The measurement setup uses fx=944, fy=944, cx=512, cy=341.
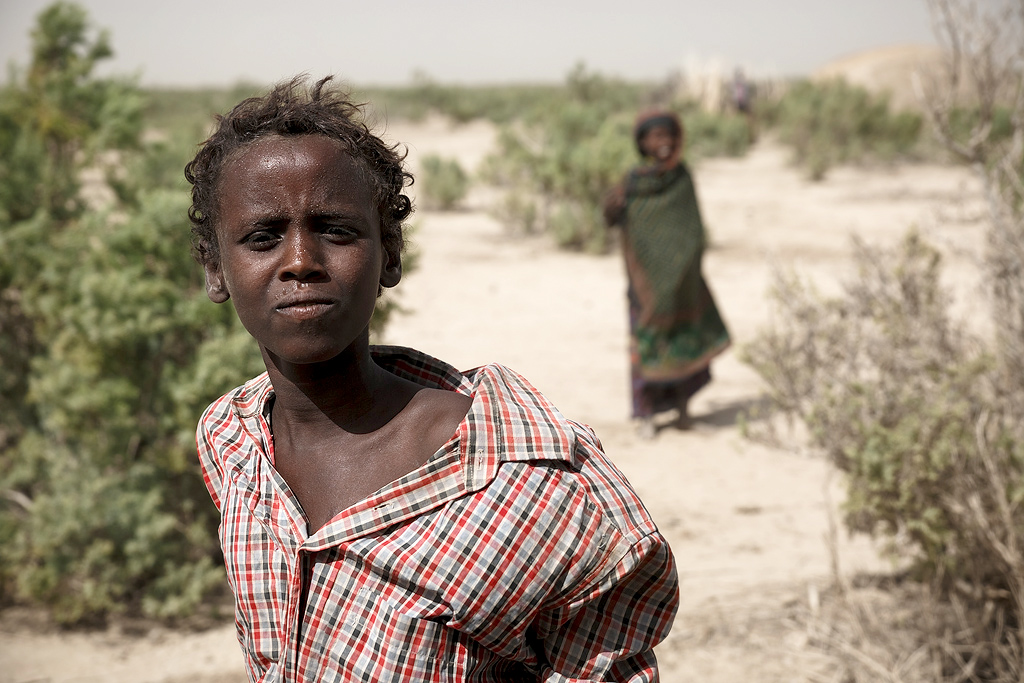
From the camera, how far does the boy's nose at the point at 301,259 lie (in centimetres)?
117

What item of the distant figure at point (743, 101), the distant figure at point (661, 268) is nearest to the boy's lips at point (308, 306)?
the distant figure at point (661, 268)

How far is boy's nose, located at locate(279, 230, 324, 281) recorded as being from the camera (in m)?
1.17

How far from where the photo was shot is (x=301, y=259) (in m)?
1.17

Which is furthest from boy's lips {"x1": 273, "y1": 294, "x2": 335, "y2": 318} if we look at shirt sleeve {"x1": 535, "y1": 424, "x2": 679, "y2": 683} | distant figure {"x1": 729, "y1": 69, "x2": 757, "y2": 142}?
distant figure {"x1": 729, "y1": 69, "x2": 757, "y2": 142}

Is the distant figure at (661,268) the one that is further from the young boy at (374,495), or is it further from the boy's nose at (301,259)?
the boy's nose at (301,259)

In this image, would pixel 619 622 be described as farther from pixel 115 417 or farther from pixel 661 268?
pixel 661 268

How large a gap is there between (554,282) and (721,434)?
472 cm

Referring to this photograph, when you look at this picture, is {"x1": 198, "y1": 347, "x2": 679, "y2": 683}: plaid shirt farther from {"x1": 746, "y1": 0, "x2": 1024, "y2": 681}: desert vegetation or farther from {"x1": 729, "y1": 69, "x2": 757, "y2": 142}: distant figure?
{"x1": 729, "y1": 69, "x2": 757, "y2": 142}: distant figure

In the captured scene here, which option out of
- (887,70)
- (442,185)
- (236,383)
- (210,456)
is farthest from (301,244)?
(887,70)

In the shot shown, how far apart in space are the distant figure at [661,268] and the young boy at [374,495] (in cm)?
497

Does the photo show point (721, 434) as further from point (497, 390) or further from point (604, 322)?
point (497, 390)

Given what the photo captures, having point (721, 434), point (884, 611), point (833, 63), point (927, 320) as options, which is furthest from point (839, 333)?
point (833, 63)

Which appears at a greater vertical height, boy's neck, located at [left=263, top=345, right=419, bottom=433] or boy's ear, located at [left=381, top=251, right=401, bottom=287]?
boy's ear, located at [left=381, top=251, right=401, bottom=287]

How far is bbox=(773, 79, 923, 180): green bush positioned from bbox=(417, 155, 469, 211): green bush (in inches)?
333
